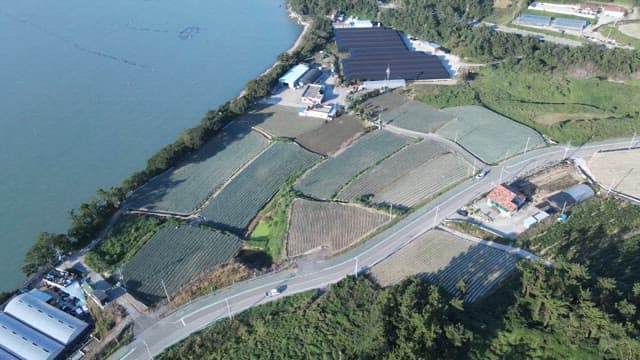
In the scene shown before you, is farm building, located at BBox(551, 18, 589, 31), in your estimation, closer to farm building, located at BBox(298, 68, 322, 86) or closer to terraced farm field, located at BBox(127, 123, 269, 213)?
farm building, located at BBox(298, 68, 322, 86)

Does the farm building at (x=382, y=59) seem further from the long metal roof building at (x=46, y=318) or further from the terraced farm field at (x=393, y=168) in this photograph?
the long metal roof building at (x=46, y=318)

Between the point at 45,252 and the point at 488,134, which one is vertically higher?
the point at 45,252

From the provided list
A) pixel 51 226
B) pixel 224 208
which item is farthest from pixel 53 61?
pixel 224 208

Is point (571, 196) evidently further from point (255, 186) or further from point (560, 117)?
point (255, 186)

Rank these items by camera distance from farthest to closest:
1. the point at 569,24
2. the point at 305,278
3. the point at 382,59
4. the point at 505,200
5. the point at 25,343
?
1. the point at 569,24
2. the point at 382,59
3. the point at 505,200
4. the point at 305,278
5. the point at 25,343

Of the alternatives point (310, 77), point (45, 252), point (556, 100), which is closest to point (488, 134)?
point (556, 100)

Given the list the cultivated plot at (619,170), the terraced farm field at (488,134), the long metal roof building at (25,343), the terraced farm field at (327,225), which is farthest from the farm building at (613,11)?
the long metal roof building at (25,343)
